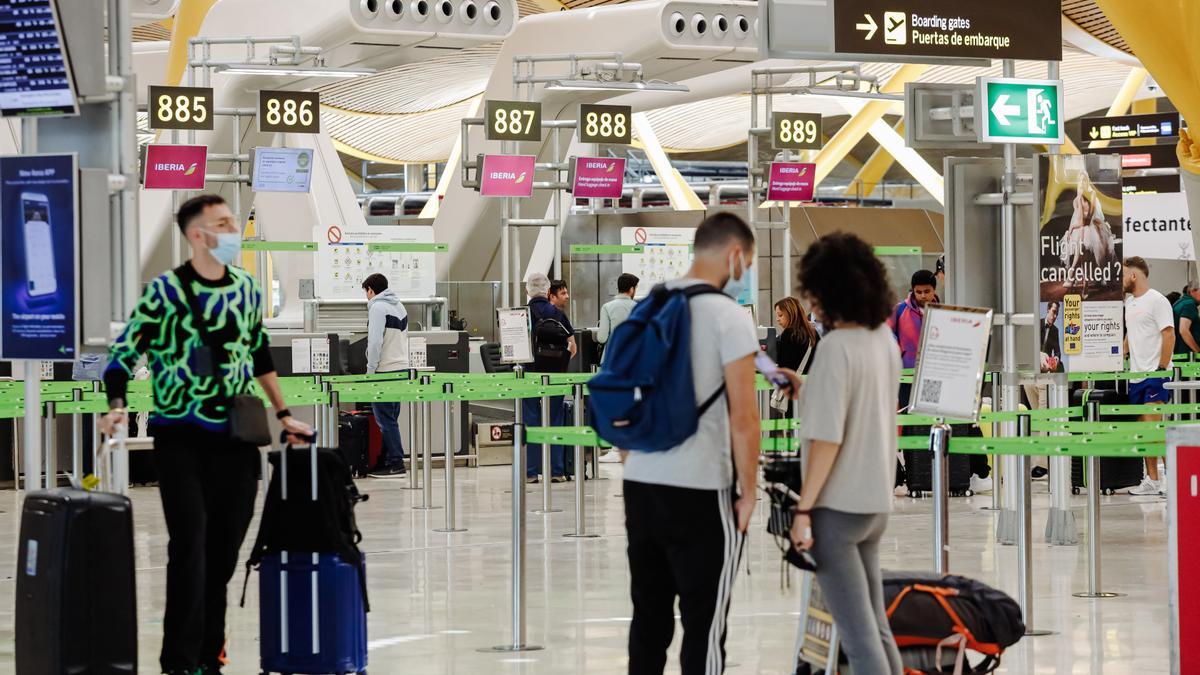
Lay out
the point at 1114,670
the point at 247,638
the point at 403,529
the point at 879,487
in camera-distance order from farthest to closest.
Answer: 1. the point at 403,529
2. the point at 247,638
3. the point at 1114,670
4. the point at 879,487

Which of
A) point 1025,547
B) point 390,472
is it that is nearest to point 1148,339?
point 1025,547

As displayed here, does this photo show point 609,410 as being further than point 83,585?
No

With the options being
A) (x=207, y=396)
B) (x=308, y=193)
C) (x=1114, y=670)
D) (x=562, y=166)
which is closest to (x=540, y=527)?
(x=1114, y=670)

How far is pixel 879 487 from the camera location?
15.8ft

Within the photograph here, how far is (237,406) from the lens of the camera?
18.4 ft

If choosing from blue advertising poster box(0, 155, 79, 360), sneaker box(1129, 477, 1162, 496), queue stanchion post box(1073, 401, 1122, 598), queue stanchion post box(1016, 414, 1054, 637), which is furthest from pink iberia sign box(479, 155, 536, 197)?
blue advertising poster box(0, 155, 79, 360)

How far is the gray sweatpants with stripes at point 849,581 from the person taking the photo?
15.7ft

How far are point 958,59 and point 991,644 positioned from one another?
17.9 feet

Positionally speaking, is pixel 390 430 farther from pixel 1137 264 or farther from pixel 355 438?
pixel 1137 264

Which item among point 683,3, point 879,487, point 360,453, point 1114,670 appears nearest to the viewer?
point 879,487

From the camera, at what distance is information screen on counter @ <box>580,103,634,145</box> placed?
2212 cm

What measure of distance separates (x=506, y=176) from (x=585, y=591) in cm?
1288

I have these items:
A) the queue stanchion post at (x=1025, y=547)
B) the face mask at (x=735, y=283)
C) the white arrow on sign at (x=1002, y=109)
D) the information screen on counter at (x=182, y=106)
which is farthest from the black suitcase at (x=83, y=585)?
the information screen on counter at (x=182, y=106)

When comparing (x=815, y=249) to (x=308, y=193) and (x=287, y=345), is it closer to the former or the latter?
(x=287, y=345)
